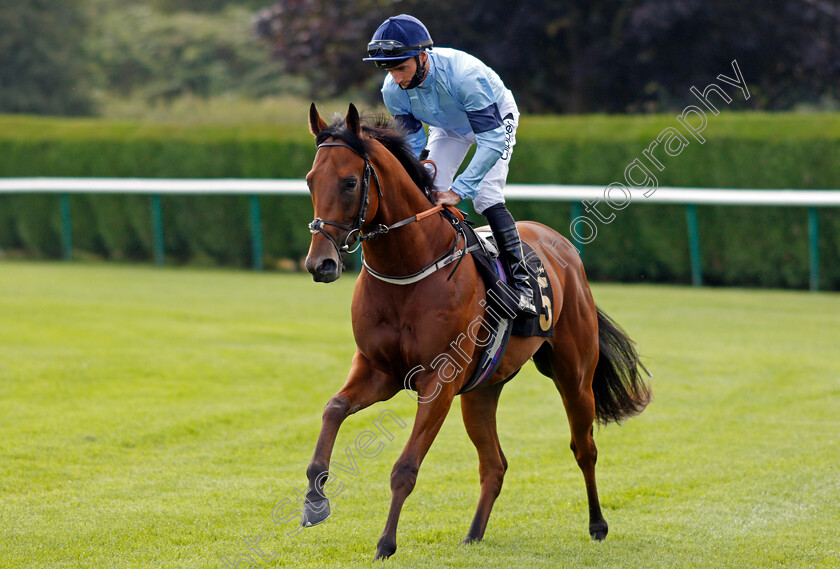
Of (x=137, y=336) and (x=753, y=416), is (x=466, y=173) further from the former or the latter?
(x=137, y=336)

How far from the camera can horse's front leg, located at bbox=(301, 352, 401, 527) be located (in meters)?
3.77

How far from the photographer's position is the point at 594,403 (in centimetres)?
502

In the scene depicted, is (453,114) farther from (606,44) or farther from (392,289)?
(606,44)

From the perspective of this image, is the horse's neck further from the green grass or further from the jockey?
the green grass

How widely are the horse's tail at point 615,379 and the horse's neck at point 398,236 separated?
1.42m

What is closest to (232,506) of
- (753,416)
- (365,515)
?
(365,515)

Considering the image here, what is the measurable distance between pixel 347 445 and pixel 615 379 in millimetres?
1795

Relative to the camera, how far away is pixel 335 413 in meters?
3.87

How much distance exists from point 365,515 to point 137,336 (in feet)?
15.0

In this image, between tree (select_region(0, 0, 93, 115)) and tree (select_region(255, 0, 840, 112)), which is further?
tree (select_region(0, 0, 93, 115))

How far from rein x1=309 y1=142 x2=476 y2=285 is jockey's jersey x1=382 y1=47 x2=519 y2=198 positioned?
0.59 feet

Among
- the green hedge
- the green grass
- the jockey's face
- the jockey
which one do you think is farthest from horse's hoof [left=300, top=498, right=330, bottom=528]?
the green hedge

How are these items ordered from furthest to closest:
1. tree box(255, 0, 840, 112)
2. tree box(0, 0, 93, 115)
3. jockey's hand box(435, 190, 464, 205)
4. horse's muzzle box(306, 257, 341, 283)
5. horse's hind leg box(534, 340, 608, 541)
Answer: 1. tree box(0, 0, 93, 115)
2. tree box(255, 0, 840, 112)
3. horse's hind leg box(534, 340, 608, 541)
4. jockey's hand box(435, 190, 464, 205)
5. horse's muzzle box(306, 257, 341, 283)

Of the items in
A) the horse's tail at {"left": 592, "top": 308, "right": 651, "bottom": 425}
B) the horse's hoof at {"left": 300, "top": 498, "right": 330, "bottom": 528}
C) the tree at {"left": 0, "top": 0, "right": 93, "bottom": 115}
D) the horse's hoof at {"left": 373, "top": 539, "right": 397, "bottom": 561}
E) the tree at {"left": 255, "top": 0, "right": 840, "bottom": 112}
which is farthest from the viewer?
the tree at {"left": 0, "top": 0, "right": 93, "bottom": 115}
